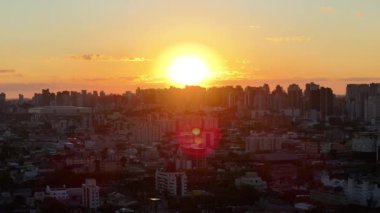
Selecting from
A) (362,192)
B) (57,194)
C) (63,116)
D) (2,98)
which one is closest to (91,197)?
(57,194)

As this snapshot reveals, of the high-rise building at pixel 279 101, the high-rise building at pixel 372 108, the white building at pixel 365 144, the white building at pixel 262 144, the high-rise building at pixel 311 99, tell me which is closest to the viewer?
the white building at pixel 365 144

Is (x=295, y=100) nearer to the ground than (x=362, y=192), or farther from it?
farther from it

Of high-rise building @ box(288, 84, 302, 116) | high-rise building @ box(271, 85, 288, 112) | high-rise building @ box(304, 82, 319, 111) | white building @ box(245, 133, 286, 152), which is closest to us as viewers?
white building @ box(245, 133, 286, 152)

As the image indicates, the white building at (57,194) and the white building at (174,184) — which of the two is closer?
the white building at (57,194)

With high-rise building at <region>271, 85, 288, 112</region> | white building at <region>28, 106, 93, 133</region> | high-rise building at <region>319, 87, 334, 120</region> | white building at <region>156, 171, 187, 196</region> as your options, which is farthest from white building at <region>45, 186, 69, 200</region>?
high-rise building at <region>271, 85, 288, 112</region>

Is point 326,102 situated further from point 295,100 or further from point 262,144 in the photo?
point 262,144

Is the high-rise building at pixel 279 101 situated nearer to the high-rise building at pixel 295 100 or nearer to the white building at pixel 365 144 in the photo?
the high-rise building at pixel 295 100

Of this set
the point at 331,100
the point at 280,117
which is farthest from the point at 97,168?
the point at 331,100

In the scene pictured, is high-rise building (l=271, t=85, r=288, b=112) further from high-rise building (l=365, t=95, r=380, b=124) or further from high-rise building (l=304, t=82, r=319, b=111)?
high-rise building (l=365, t=95, r=380, b=124)

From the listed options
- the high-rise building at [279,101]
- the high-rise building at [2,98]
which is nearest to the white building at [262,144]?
the high-rise building at [279,101]
